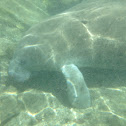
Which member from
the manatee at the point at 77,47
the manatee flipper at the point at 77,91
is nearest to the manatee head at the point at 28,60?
the manatee at the point at 77,47

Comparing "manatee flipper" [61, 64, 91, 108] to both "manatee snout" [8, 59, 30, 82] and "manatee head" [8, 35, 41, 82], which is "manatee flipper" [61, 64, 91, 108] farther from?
"manatee snout" [8, 59, 30, 82]

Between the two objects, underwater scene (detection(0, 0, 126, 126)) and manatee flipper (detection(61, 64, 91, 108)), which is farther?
manatee flipper (detection(61, 64, 91, 108))

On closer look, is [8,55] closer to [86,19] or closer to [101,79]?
[86,19]

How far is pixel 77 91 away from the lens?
507 centimetres

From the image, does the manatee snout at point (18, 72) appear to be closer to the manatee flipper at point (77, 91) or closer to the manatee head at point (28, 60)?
the manatee head at point (28, 60)

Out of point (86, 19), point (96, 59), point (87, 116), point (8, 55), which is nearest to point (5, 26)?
point (8, 55)

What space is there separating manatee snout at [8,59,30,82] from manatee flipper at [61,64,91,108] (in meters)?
1.50

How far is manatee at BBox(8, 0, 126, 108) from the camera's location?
18.1 feet

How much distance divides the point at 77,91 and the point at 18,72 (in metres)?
2.26

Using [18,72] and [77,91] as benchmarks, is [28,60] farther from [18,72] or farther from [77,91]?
[77,91]

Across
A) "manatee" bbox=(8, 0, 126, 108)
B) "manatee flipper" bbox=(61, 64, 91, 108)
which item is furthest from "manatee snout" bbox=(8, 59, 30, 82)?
"manatee flipper" bbox=(61, 64, 91, 108)

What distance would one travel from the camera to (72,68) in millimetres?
5570

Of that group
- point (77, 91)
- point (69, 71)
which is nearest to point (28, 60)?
point (69, 71)

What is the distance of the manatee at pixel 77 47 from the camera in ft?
18.1
